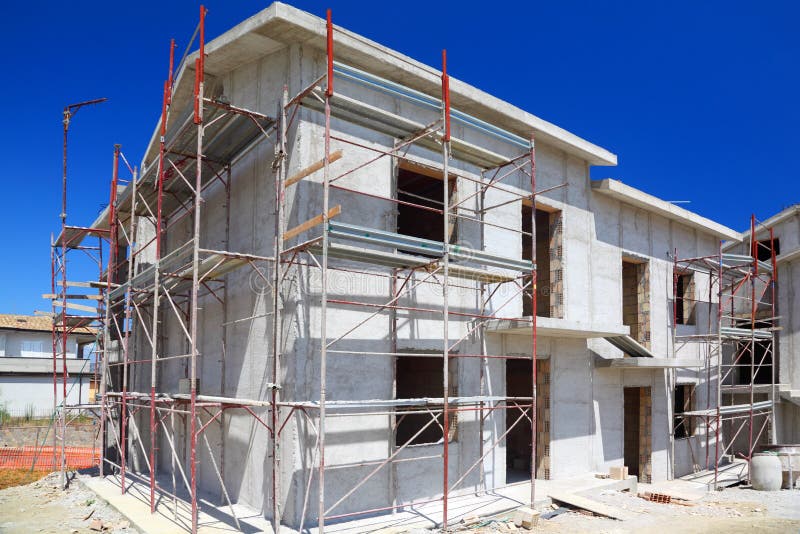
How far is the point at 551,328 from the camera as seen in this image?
12.2 m

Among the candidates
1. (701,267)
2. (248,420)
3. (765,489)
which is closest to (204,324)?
(248,420)

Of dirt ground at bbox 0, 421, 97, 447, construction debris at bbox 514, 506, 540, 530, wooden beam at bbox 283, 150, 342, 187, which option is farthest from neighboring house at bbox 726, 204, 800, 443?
dirt ground at bbox 0, 421, 97, 447

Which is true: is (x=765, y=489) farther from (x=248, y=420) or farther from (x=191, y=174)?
(x=191, y=174)

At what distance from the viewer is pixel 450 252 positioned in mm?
10266

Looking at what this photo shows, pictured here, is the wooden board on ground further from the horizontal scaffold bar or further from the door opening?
the horizontal scaffold bar

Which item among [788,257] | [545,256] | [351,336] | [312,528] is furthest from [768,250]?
[312,528]

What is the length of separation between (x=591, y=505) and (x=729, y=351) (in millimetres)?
13557

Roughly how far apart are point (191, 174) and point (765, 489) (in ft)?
50.0

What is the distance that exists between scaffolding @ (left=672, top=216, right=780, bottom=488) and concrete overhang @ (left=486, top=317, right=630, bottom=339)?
4.67 m

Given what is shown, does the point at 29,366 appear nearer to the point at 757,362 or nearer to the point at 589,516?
the point at 589,516

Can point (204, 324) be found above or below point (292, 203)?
below

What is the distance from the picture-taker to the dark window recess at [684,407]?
18141 millimetres

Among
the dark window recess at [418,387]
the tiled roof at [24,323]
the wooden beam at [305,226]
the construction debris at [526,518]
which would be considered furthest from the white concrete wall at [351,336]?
the tiled roof at [24,323]

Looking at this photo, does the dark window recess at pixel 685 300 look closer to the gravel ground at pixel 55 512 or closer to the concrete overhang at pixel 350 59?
the concrete overhang at pixel 350 59
